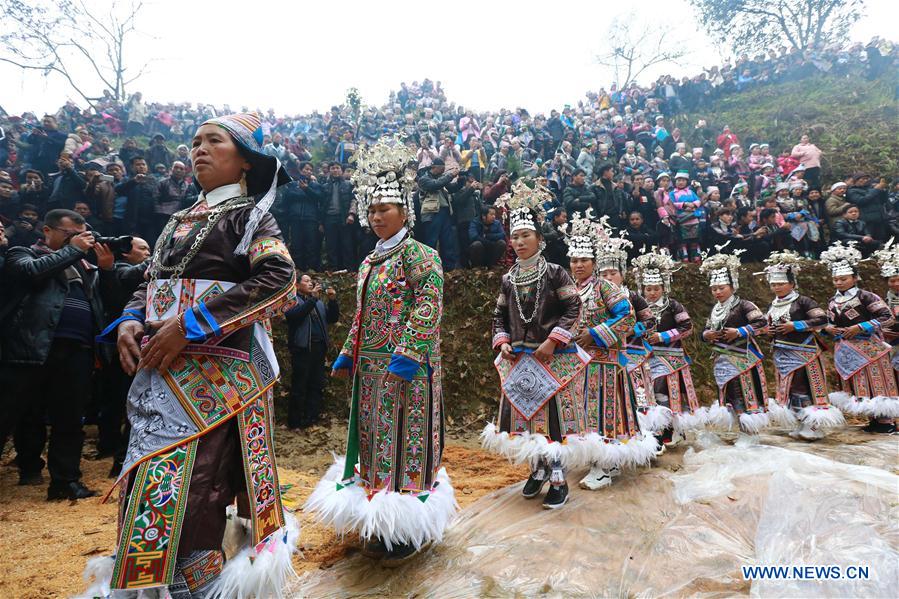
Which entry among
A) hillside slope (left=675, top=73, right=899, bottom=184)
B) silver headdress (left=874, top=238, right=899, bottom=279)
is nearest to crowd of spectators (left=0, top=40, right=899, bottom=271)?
hillside slope (left=675, top=73, right=899, bottom=184)

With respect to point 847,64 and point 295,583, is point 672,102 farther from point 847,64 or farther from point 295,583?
point 295,583

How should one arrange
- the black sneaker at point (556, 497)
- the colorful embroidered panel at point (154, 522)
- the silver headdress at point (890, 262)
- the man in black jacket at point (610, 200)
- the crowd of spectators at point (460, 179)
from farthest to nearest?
the man in black jacket at point (610, 200) → the crowd of spectators at point (460, 179) → the silver headdress at point (890, 262) → the black sneaker at point (556, 497) → the colorful embroidered panel at point (154, 522)

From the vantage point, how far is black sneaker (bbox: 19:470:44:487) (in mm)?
4535

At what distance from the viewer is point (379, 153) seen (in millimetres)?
3465

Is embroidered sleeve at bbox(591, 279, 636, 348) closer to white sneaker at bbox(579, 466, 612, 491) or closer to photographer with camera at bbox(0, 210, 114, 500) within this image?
white sneaker at bbox(579, 466, 612, 491)

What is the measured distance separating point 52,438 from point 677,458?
5.75 meters

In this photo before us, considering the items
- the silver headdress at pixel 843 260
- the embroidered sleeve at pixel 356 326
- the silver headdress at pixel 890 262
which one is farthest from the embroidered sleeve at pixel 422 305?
the silver headdress at pixel 890 262

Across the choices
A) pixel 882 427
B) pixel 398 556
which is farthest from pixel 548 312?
pixel 882 427

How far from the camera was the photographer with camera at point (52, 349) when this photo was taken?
4031mm

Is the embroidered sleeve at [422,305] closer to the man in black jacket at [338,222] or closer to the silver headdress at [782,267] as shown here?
the silver headdress at [782,267]

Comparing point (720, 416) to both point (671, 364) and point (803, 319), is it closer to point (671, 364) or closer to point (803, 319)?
point (671, 364)

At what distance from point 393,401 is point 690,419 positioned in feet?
14.4

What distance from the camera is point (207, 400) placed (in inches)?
77.0
